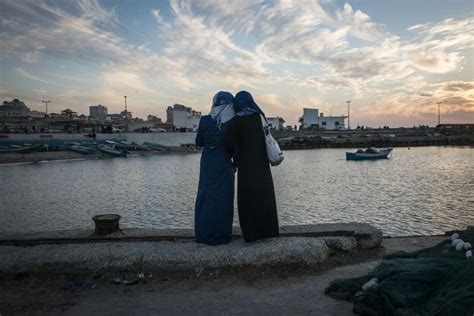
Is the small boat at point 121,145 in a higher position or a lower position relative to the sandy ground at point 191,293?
higher

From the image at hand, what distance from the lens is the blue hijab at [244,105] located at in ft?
17.7

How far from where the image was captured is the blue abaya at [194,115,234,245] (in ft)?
17.6

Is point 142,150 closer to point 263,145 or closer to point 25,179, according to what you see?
point 25,179

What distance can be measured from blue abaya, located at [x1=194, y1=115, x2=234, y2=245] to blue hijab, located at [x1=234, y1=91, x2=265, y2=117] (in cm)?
26

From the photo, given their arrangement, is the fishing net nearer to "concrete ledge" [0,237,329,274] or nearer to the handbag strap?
"concrete ledge" [0,237,329,274]

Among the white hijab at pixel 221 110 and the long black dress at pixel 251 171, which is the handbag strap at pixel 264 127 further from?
the white hijab at pixel 221 110

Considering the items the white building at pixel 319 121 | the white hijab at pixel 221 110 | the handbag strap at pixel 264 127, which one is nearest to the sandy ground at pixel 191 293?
the handbag strap at pixel 264 127

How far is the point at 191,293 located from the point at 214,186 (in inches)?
57.2

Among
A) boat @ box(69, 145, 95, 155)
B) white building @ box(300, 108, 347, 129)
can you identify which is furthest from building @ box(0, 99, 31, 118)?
boat @ box(69, 145, 95, 155)

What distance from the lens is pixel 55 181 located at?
2716 centimetres

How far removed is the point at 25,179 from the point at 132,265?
26.7m

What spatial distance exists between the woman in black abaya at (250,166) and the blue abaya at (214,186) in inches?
4.9

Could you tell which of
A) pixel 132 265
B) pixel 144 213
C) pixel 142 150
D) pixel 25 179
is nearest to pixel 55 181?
pixel 25 179

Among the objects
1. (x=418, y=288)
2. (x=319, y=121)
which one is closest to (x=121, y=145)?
(x=418, y=288)
